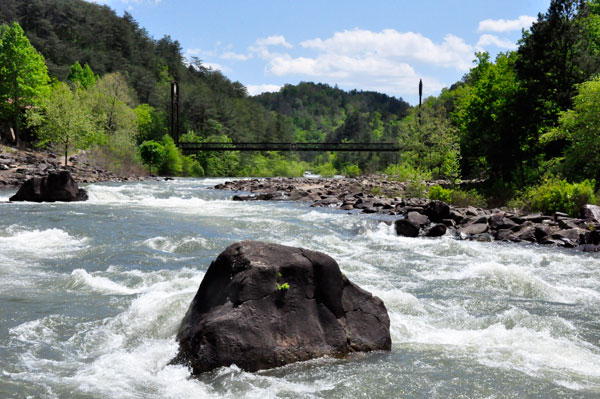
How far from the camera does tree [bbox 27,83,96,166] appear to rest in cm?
4681

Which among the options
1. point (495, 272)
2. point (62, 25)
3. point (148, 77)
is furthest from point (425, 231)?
point (62, 25)

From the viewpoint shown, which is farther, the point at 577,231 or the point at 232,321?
the point at 577,231

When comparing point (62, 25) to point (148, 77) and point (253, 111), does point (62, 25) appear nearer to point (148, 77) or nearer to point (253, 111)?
point (148, 77)

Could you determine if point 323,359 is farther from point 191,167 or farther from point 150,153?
point 191,167

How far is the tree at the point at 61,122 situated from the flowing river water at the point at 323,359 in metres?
32.4

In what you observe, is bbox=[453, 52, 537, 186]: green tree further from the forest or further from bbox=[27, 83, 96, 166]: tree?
bbox=[27, 83, 96, 166]: tree

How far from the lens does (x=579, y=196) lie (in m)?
21.3

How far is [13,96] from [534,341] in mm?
52324

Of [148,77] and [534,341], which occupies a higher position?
[148,77]

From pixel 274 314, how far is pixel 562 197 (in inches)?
741

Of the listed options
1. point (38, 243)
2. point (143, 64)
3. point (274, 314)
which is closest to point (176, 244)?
point (38, 243)

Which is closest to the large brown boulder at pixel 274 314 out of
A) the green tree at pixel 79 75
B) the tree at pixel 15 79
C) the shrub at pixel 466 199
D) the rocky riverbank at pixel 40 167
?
the shrub at pixel 466 199

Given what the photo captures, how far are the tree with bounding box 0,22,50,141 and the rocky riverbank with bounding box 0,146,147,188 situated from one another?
4.05m

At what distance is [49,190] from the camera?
84.6 feet
